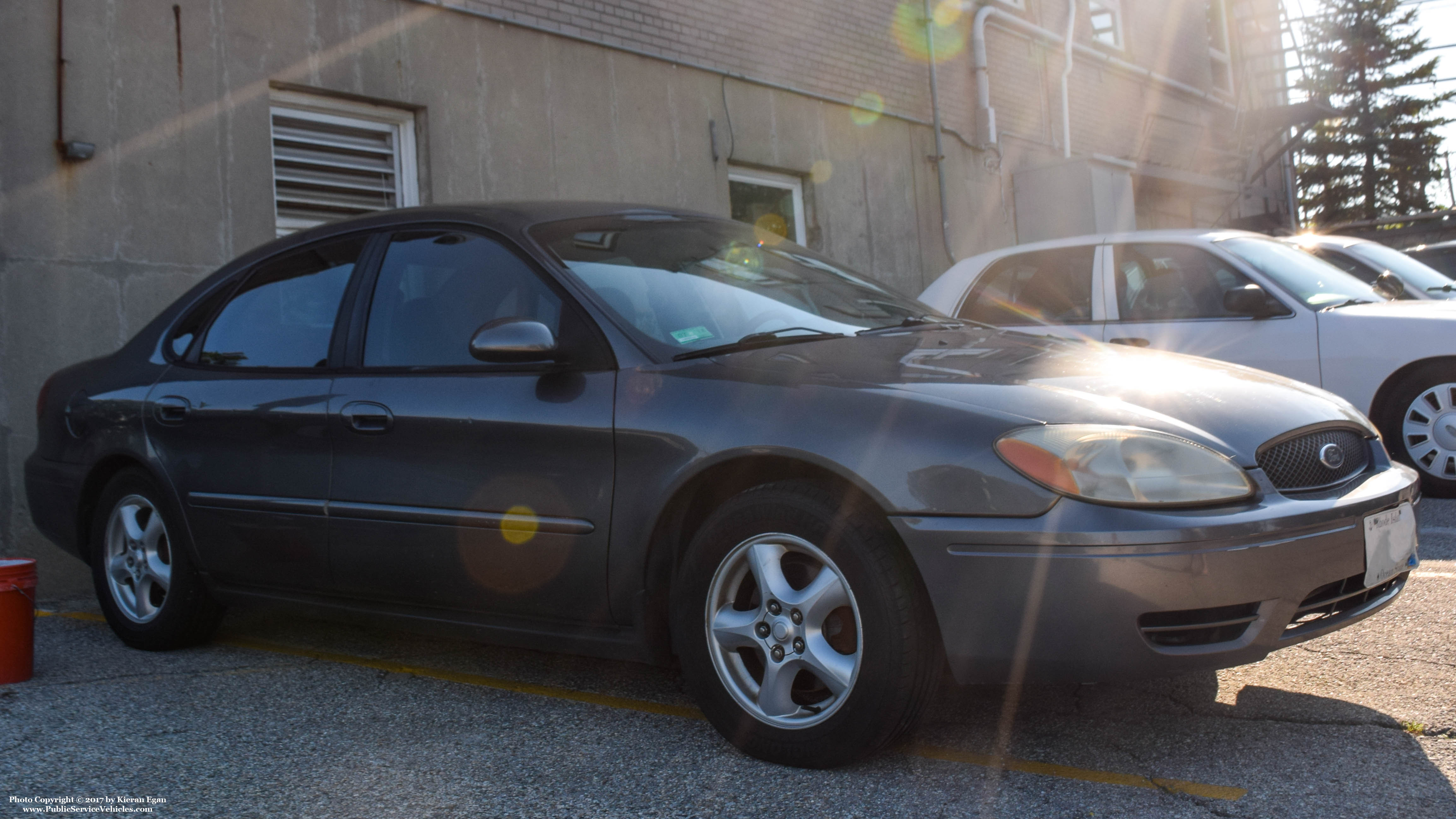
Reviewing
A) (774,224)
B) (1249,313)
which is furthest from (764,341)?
(774,224)

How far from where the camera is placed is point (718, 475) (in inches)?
119

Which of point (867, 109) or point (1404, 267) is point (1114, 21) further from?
point (1404, 267)

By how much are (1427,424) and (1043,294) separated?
2.07m

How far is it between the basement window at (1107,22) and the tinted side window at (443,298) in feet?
44.1

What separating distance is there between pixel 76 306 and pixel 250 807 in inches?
166

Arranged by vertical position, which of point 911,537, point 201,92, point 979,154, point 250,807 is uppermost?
point 979,154

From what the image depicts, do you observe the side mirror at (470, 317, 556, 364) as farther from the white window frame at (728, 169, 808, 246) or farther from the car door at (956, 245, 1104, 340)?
the white window frame at (728, 169, 808, 246)

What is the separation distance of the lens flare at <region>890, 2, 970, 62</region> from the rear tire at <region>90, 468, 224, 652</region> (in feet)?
29.4

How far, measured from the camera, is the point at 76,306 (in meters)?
6.02

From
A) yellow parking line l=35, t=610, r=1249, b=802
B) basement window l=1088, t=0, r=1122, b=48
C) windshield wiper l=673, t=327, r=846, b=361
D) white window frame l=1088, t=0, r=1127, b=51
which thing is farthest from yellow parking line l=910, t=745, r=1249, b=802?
white window frame l=1088, t=0, r=1127, b=51

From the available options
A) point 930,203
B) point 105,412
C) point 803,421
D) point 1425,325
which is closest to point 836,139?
point 930,203

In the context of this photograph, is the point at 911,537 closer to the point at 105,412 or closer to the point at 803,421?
the point at 803,421

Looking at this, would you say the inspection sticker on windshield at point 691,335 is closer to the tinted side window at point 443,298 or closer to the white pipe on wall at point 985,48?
the tinted side window at point 443,298

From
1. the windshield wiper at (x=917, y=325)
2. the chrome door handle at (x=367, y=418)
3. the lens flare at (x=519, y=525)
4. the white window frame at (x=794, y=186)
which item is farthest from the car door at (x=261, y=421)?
the white window frame at (x=794, y=186)
